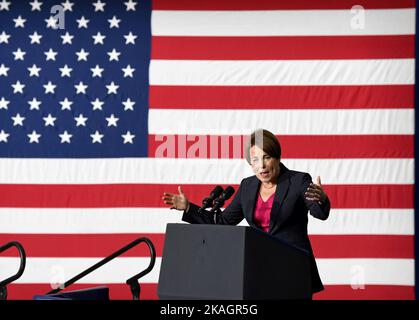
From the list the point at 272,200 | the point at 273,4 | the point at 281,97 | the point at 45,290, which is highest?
the point at 273,4

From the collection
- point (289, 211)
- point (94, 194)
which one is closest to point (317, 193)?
point (289, 211)

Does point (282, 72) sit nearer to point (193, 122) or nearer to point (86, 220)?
point (193, 122)

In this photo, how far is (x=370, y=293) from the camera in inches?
166

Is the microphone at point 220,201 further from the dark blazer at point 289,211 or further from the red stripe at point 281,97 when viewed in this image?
the red stripe at point 281,97

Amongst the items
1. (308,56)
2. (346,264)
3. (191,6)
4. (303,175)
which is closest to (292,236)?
(303,175)

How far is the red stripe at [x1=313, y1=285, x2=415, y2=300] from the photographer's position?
419 cm

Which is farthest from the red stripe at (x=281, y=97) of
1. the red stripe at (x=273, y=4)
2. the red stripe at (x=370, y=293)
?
the red stripe at (x=370, y=293)

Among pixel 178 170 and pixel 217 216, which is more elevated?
pixel 178 170

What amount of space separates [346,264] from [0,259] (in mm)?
2319

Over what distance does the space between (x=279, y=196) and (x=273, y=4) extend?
208 cm

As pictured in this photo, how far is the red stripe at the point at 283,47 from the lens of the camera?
431cm

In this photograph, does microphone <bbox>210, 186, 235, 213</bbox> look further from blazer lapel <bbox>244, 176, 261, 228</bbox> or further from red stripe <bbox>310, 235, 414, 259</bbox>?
red stripe <bbox>310, 235, 414, 259</bbox>

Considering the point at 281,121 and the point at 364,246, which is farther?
the point at 281,121

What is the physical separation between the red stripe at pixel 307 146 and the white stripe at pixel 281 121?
0.12 ft
